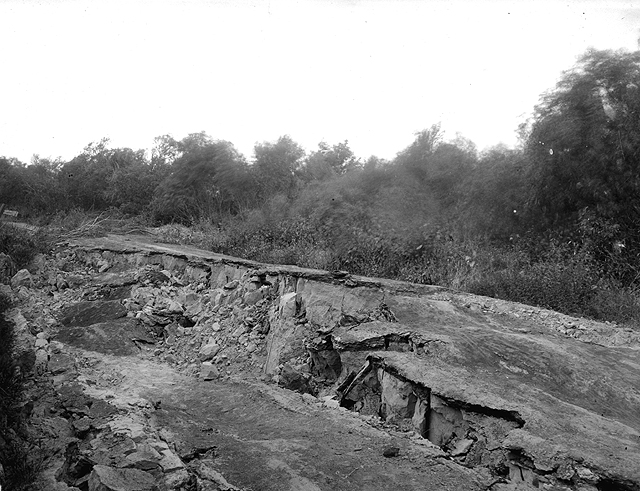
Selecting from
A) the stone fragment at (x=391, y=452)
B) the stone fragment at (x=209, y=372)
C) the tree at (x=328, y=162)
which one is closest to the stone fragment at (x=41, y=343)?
the stone fragment at (x=209, y=372)

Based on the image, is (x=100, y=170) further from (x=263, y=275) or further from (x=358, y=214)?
(x=263, y=275)

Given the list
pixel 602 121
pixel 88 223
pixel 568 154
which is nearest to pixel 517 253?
pixel 568 154

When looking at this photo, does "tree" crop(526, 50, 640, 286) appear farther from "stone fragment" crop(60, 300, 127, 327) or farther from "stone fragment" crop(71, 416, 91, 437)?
"stone fragment" crop(71, 416, 91, 437)

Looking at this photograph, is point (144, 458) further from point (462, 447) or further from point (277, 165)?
point (277, 165)

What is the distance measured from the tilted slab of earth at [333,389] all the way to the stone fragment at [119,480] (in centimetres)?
2

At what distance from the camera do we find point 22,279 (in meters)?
10.5

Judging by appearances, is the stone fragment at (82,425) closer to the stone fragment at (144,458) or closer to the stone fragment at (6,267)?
the stone fragment at (144,458)

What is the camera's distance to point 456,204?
1152 centimetres

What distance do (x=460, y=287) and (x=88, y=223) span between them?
1182 cm

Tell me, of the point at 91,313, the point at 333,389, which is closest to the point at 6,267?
the point at 91,313

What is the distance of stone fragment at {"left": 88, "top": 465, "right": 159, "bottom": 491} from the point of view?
11.5 feet

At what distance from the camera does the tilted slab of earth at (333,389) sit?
13.1 ft

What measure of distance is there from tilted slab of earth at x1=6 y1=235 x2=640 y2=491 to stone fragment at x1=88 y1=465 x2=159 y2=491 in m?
0.02

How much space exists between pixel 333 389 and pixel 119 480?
279cm
